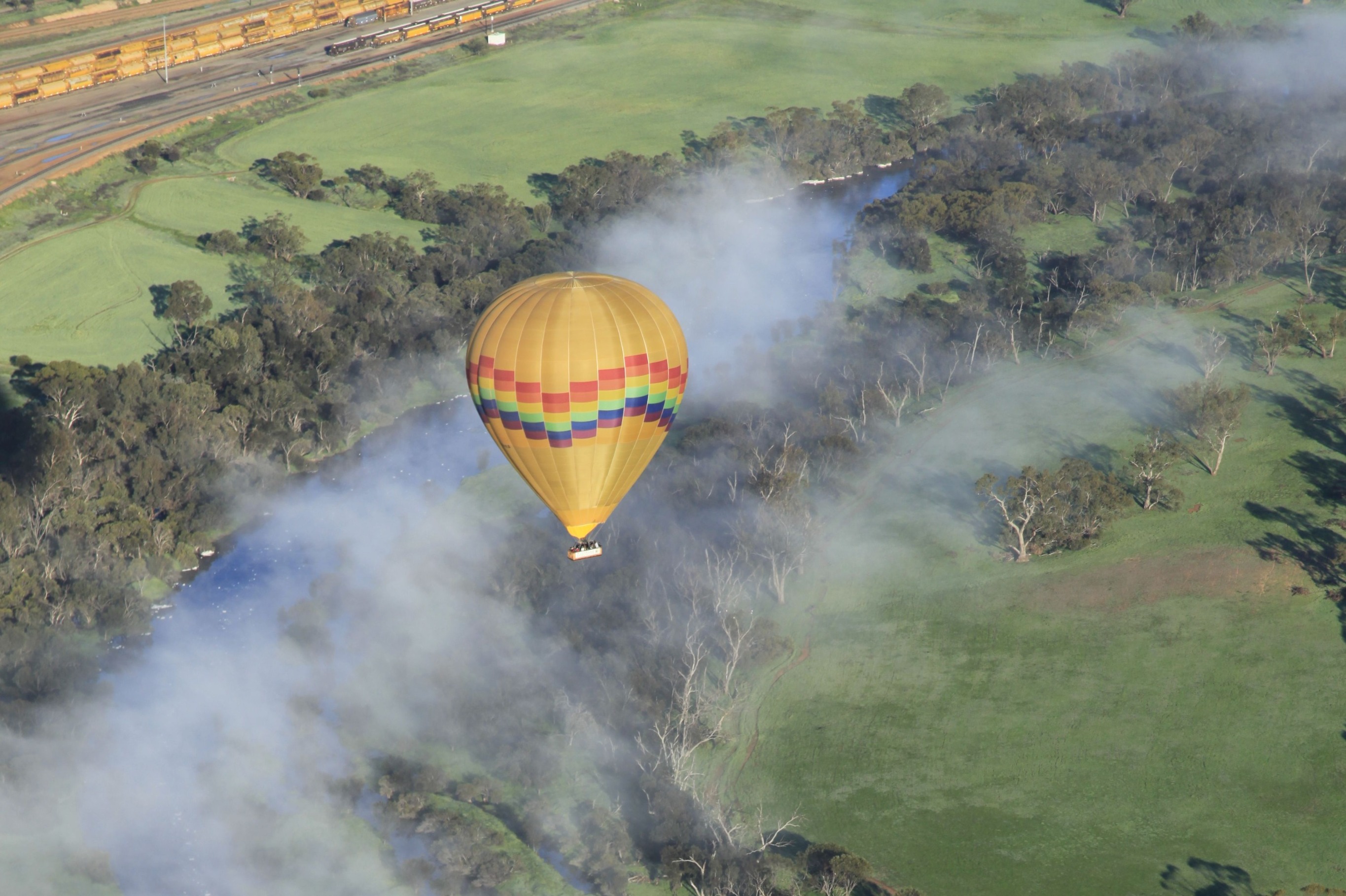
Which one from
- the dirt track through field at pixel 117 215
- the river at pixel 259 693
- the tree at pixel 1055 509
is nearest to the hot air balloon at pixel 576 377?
the river at pixel 259 693

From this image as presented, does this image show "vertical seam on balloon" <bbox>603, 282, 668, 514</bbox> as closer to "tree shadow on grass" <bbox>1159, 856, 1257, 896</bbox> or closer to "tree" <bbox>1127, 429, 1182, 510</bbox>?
"tree shadow on grass" <bbox>1159, 856, 1257, 896</bbox>

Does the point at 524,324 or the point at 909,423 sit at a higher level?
the point at 524,324

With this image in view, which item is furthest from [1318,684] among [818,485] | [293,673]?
[293,673]

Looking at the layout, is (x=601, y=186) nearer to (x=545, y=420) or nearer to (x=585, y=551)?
(x=585, y=551)

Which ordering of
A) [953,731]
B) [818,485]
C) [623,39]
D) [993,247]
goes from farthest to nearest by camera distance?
[623,39] → [993,247] → [818,485] → [953,731]

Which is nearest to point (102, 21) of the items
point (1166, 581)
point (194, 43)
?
point (194, 43)

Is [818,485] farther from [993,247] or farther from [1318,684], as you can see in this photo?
[993,247]

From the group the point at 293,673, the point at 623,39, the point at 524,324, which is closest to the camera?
the point at 524,324
